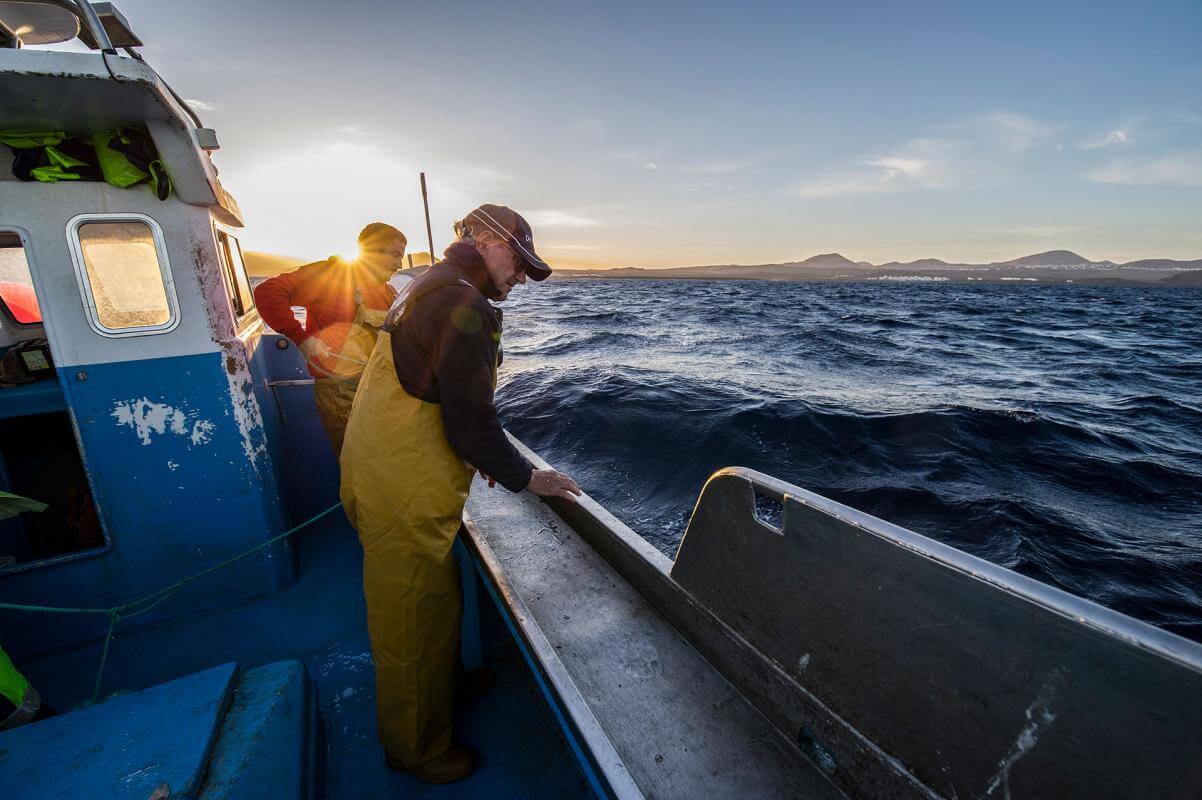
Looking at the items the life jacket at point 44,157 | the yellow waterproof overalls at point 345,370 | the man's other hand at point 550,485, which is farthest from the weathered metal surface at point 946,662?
the life jacket at point 44,157

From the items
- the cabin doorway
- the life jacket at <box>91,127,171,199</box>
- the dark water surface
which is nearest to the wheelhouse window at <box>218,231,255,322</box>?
the life jacket at <box>91,127,171,199</box>

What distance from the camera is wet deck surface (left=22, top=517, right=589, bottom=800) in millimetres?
2252

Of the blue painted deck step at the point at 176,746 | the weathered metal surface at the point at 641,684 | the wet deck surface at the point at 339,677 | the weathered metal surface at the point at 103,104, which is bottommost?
the wet deck surface at the point at 339,677

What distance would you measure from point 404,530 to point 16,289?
461 centimetres

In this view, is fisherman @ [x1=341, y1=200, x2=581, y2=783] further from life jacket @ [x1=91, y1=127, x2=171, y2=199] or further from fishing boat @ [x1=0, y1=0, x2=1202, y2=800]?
life jacket @ [x1=91, y1=127, x2=171, y2=199]

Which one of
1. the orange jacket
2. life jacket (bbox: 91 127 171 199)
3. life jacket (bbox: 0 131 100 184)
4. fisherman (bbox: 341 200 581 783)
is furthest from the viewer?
the orange jacket

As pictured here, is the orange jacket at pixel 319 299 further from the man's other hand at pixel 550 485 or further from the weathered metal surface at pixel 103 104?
the man's other hand at pixel 550 485

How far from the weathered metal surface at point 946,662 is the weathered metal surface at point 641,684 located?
0.44 feet

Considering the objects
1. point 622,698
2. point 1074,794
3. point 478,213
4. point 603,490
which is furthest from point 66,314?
point 603,490

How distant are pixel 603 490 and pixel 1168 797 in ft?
18.8

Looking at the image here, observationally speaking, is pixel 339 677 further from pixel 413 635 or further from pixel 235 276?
pixel 235 276

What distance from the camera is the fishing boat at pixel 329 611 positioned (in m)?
1.22

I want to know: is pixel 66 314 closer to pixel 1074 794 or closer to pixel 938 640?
pixel 938 640

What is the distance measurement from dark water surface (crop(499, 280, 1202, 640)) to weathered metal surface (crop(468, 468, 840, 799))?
267 centimetres
